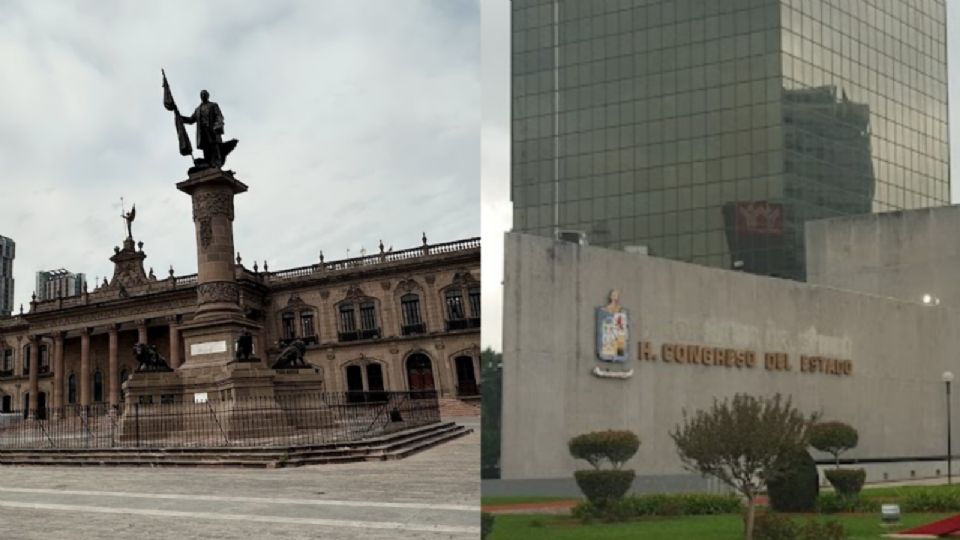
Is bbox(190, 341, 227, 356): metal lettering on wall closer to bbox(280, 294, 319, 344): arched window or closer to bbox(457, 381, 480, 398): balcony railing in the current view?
bbox(457, 381, 480, 398): balcony railing

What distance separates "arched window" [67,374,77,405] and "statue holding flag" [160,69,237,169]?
51139 millimetres

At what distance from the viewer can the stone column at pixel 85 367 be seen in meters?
72.6

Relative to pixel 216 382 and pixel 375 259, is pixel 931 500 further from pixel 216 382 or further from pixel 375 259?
pixel 375 259

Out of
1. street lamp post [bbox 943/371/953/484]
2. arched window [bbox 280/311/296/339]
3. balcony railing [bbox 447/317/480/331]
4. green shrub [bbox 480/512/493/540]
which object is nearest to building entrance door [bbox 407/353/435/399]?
balcony railing [bbox 447/317/480/331]

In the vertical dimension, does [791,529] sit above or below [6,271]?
below

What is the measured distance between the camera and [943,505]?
11.7m

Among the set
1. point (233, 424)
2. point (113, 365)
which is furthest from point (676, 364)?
point (113, 365)

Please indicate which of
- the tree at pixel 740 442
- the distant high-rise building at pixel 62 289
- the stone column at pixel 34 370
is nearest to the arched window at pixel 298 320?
the distant high-rise building at pixel 62 289

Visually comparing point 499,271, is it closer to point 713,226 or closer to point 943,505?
point 943,505

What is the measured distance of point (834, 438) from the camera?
11.0m

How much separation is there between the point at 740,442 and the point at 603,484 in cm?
157

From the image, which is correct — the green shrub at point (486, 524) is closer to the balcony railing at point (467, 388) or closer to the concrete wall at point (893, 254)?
the concrete wall at point (893, 254)

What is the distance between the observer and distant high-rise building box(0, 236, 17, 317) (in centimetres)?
1947

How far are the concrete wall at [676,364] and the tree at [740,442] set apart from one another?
5.2 inches
